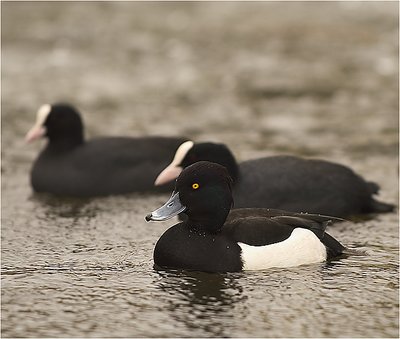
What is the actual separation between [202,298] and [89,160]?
13.8 feet

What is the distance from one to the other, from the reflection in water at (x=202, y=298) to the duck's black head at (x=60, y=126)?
3.89 metres

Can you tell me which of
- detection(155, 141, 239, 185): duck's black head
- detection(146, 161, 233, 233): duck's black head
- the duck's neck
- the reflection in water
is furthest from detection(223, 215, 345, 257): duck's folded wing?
the duck's neck

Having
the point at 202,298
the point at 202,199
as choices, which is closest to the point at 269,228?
the point at 202,199

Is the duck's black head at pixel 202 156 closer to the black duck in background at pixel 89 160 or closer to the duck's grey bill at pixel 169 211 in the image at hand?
the black duck in background at pixel 89 160

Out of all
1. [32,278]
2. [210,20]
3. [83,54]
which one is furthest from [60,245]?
[210,20]

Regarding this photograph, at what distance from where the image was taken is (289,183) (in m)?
10.0

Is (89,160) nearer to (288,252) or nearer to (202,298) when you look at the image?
(288,252)

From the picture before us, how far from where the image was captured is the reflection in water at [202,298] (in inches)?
273

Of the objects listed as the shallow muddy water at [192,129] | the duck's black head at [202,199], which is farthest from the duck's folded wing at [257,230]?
the shallow muddy water at [192,129]

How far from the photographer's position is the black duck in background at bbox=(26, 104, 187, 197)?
443 inches

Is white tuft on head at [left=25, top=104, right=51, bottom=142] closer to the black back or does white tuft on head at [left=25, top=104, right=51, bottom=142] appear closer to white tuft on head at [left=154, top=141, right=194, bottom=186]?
white tuft on head at [left=154, top=141, right=194, bottom=186]

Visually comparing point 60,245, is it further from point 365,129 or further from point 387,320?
point 365,129

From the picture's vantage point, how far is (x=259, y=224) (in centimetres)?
812

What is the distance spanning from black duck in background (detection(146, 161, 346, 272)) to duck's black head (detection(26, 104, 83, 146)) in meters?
3.71
